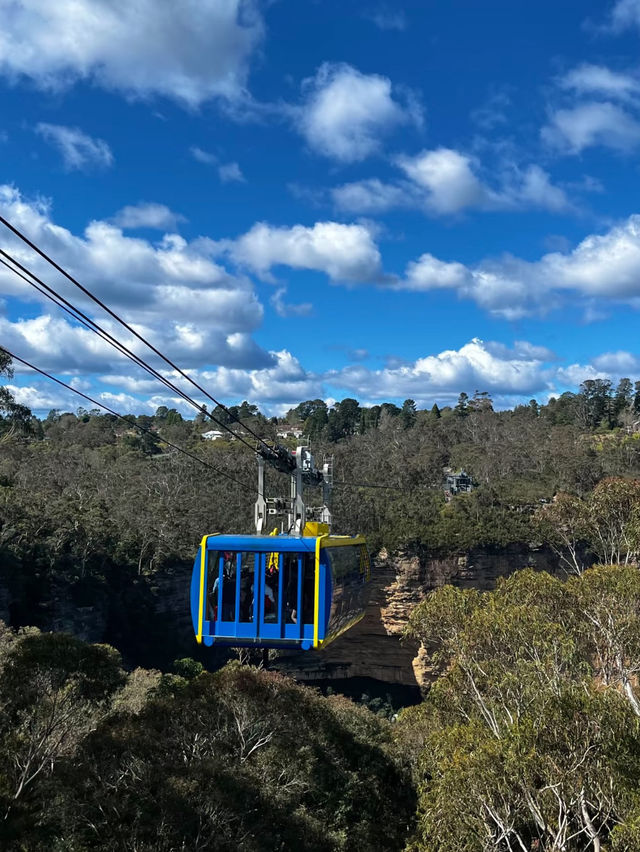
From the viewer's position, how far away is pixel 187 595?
3706 cm

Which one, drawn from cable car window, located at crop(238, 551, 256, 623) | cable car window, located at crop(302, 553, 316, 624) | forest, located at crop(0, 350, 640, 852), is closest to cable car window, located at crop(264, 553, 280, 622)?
cable car window, located at crop(238, 551, 256, 623)

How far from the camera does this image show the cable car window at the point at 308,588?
10.4 m

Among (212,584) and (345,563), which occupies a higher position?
(345,563)

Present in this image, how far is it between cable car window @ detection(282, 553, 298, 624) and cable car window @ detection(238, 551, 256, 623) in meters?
0.54

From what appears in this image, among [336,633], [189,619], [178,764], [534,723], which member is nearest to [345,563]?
[336,633]

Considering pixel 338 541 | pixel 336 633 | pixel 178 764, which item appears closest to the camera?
pixel 338 541

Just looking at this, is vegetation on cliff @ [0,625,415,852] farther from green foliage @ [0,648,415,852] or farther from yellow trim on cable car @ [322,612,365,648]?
yellow trim on cable car @ [322,612,365,648]

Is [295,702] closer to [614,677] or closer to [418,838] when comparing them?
[418,838]

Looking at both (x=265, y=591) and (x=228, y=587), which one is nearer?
(x=265, y=591)

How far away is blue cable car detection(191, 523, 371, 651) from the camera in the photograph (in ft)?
33.9

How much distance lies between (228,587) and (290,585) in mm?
1114

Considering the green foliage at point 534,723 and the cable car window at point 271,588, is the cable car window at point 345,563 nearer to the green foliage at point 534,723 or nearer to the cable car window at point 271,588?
the cable car window at point 271,588

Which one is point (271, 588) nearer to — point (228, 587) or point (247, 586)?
point (247, 586)

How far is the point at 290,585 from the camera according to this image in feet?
34.7
